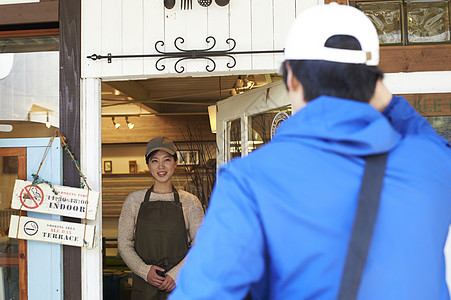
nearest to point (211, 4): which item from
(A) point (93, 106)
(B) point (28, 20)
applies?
(A) point (93, 106)

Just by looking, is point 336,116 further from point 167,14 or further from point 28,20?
point 28,20

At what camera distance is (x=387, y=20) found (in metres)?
2.62

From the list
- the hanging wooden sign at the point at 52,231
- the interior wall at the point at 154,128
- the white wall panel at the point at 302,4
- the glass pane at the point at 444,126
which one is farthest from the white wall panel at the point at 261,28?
the interior wall at the point at 154,128

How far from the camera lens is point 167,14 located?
8.82ft

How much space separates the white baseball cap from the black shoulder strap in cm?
24

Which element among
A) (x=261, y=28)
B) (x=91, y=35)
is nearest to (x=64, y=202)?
(x=91, y=35)

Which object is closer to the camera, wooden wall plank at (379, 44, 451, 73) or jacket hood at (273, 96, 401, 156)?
jacket hood at (273, 96, 401, 156)

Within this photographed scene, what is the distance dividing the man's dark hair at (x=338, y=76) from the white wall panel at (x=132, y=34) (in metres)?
1.85

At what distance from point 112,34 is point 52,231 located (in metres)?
1.15

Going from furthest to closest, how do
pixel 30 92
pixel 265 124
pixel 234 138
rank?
pixel 234 138 → pixel 265 124 → pixel 30 92

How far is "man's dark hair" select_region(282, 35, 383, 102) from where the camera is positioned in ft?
3.14

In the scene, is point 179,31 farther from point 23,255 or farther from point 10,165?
point 23,255

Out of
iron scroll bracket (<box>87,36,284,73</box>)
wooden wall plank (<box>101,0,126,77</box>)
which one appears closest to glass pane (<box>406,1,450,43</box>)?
iron scroll bracket (<box>87,36,284,73</box>)

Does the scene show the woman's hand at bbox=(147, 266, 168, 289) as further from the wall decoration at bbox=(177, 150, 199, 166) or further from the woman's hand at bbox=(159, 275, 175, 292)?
the wall decoration at bbox=(177, 150, 199, 166)
